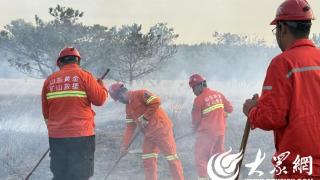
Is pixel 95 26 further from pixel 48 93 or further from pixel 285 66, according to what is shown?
pixel 285 66

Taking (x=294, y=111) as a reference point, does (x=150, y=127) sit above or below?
below

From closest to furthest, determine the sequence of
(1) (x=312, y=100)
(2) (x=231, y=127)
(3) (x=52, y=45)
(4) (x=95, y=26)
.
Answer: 1. (1) (x=312, y=100)
2. (2) (x=231, y=127)
3. (3) (x=52, y=45)
4. (4) (x=95, y=26)

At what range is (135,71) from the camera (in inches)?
667

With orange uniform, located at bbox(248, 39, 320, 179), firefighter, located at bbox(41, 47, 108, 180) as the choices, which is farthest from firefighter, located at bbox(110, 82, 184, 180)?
orange uniform, located at bbox(248, 39, 320, 179)

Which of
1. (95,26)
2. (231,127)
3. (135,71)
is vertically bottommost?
(231,127)

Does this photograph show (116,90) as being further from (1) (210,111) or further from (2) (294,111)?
(2) (294,111)

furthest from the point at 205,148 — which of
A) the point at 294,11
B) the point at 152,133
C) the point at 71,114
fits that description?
the point at 294,11

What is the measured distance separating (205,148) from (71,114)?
2635 mm

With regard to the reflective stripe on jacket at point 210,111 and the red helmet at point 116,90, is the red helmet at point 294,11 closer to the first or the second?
the reflective stripe on jacket at point 210,111

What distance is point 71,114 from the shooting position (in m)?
5.52

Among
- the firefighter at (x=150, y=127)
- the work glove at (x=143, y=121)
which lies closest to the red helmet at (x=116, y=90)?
the firefighter at (x=150, y=127)

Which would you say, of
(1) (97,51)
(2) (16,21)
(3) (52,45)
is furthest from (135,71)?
(2) (16,21)

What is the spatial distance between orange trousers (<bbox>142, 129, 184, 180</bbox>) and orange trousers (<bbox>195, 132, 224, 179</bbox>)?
33cm

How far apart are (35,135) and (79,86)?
18.3 ft
